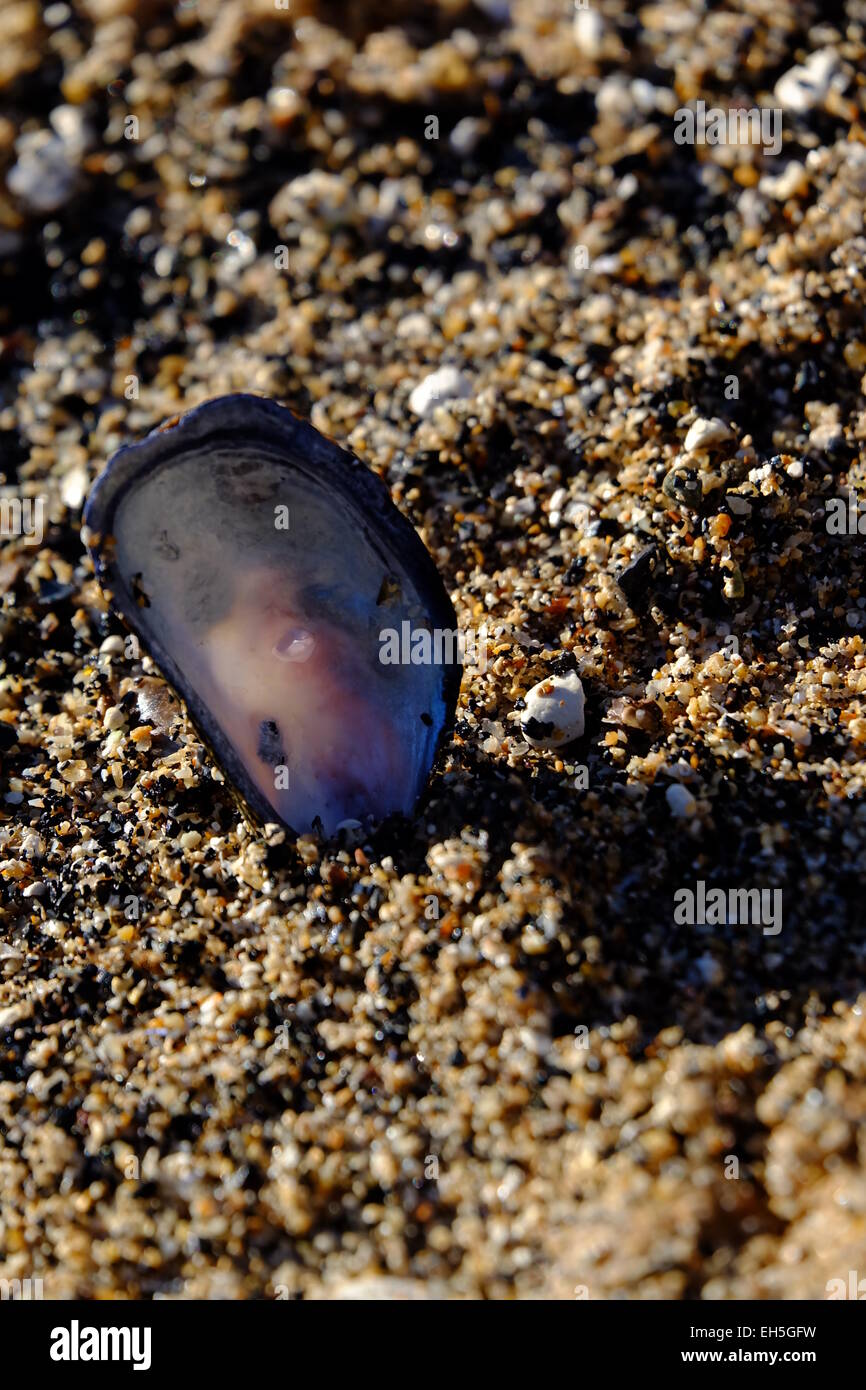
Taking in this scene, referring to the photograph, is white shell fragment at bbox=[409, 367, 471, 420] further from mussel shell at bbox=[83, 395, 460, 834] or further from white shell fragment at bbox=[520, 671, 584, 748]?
white shell fragment at bbox=[520, 671, 584, 748]

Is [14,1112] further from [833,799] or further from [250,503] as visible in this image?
[833,799]

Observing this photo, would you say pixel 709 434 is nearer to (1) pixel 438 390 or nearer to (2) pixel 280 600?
(1) pixel 438 390

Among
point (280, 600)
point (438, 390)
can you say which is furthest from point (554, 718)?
point (438, 390)

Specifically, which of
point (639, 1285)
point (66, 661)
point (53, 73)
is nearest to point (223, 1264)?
point (639, 1285)

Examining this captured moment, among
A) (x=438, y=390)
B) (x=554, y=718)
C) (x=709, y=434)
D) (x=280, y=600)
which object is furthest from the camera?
(x=438, y=390)

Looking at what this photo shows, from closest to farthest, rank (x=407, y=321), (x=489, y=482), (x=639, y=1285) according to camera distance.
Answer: (x=639, y=1285), (x=489, y=482), (x=407, y=321)

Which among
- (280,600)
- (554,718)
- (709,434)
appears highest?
(709,434)

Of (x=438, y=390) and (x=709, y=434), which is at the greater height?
(x=438, y=390)
